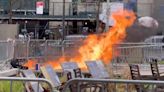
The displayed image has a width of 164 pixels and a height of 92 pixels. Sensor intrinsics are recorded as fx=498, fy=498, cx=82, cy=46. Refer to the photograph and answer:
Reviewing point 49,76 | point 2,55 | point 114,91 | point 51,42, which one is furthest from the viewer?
point 51,42

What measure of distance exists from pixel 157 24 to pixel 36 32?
20255 mm

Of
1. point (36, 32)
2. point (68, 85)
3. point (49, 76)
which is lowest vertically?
point (36, 32)

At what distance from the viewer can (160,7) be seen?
27.6 m

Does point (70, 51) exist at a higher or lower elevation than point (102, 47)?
higher

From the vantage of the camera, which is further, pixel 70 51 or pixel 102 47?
pixel 102 47

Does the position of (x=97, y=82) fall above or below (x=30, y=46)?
above

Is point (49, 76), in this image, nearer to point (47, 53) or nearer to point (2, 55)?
point (2, 55)

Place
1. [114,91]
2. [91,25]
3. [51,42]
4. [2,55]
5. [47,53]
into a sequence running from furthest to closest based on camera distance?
[91,25], [51,42], [47,53], [2,55], [114,91]

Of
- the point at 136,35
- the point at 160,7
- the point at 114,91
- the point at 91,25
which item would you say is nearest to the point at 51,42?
the point at 136,35

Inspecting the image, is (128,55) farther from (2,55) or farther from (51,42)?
(2,55)

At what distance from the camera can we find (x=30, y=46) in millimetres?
21609

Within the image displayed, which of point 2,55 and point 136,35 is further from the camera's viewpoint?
point 136,35

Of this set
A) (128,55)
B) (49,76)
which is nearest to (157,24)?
(128,55)

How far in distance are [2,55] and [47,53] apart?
490cm
